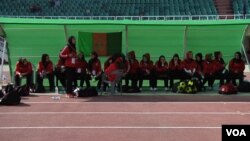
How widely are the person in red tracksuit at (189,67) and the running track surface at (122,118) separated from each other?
2230 mm

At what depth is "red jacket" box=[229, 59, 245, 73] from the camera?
15.9 meters

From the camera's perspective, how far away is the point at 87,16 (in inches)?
1452

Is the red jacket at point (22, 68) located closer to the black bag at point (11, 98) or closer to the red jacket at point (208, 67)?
the black bag at point (11, 98)

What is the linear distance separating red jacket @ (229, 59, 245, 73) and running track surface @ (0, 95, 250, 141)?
2.25 m

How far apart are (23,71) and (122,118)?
6.62 meters

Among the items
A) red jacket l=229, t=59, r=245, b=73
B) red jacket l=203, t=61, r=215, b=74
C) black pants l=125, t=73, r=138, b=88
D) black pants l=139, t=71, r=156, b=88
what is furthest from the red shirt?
red jacket l=229, t=59, r=245, b=73

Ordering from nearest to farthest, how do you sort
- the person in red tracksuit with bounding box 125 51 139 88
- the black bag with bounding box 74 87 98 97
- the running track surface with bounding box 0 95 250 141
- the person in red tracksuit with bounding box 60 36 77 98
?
the running track surface with bounding box 0 95 250 141, the person in red tracksuit with bounding box 60 36 77 98, the black bag with bounding box 74 87 98 97, the person in red tracksuit with bounding box 125 51 139 88

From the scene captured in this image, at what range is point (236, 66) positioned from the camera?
16.0 m

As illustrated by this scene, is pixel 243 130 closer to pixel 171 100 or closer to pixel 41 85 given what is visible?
pixel 171 100

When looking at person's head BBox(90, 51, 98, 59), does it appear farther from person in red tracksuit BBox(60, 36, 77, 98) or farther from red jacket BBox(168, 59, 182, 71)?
red jacket BBox(168, 59, 182, 71)

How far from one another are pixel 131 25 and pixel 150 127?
6.97 meters

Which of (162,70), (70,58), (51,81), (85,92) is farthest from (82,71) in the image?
(162,70)

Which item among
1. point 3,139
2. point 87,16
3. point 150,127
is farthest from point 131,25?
point 87,16

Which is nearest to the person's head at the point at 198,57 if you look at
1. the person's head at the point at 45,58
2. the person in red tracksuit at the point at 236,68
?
the person in red tracksuit at the point at 236,68
